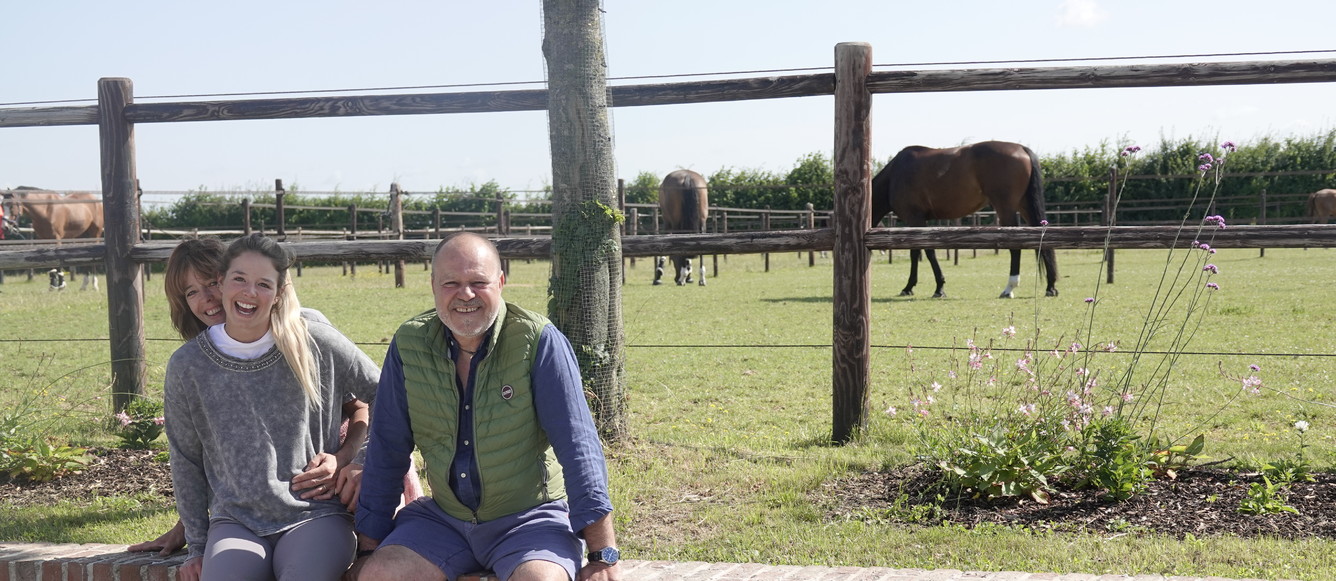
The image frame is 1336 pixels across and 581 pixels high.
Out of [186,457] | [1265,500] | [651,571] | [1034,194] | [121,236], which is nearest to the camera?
[186,457]

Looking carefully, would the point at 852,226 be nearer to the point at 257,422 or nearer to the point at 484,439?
the point at 484,439

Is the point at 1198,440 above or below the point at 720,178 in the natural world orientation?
below

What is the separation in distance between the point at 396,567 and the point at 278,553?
1.13 ft

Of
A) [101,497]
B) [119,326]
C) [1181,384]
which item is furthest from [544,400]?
[1181,384]

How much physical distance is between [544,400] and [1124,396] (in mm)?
2281

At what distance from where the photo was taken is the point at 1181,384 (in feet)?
21.1

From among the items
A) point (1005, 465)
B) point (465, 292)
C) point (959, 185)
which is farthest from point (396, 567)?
point (959, 185)

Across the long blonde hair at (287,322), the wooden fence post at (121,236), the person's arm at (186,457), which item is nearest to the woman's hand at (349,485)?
the long blonde hair at (287,322)

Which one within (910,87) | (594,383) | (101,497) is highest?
(910,87)

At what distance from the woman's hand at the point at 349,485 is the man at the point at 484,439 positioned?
107mm

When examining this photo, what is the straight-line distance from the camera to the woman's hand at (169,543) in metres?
3.01

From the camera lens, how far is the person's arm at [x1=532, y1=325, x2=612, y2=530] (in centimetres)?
252

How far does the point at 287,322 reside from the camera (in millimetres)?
2754

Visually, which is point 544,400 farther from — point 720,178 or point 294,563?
point 720,178
